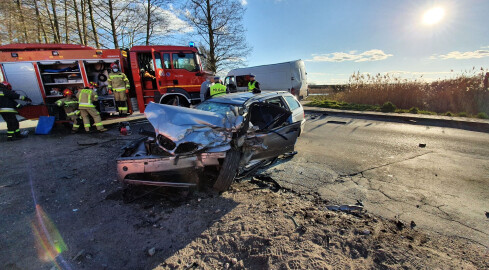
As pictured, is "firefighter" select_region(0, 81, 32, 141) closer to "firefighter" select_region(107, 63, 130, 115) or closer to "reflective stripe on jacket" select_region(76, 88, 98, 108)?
"reflective stripe on jacket" select_region(76, 88, 98, 108)

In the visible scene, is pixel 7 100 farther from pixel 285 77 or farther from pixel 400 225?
pixel 285 77

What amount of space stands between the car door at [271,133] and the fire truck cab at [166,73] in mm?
4622

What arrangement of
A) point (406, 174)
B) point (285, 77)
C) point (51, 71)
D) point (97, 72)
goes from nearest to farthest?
Result: point (406, 174)
point (51, 71)
point (97, 72)
point (285, 77)

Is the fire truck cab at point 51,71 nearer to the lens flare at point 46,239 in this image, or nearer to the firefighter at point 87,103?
the firefighter at point 87,103

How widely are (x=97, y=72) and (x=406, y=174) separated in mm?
10006

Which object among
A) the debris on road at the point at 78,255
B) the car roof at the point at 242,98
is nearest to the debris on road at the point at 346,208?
the car roof at the point at 242,98

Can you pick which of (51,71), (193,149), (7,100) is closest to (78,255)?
(193,149)

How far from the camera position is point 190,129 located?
9.80 feet

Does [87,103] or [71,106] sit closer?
[87,103]

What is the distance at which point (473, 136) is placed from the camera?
249 inches

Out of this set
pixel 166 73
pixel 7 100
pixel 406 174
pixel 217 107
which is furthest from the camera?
pixel 166 73

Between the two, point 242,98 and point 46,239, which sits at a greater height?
point 242,98

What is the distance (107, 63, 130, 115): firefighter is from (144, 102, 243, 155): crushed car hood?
5.53m

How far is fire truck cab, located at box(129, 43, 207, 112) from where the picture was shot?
7.82 meters
